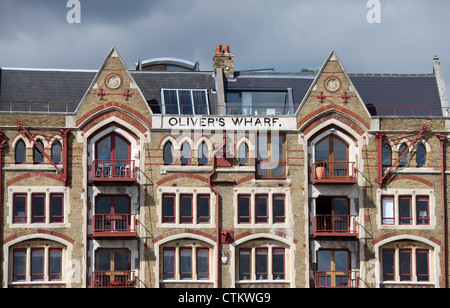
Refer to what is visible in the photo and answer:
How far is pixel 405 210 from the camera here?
269 ft

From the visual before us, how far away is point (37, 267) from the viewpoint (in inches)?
3162

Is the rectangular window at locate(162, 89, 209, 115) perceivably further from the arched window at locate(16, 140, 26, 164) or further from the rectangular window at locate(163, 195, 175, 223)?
the arched window at locate(16, 140, 26, 164)

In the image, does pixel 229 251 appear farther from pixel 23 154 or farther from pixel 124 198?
pixel 23 154

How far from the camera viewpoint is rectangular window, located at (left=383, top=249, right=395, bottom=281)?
81438mm

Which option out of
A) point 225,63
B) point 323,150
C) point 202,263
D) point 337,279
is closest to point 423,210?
point 337,279

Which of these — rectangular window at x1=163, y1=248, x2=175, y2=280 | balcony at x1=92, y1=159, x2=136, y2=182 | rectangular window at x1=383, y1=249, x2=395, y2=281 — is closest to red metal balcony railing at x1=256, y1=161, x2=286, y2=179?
rectangular window at x1=163, y1=248, x2=175, y2=280

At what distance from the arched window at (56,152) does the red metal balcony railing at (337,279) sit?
16348mm

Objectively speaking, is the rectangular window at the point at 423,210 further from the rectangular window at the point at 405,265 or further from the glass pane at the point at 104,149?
the glass pane at the point at 104,149

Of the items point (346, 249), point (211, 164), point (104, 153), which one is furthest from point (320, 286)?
point (104, 153)

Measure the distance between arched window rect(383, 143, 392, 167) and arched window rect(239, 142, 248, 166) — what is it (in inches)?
321

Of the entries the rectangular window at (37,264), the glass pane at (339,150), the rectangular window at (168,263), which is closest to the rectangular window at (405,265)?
the glass pane at (339,150)

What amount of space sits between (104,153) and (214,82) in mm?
9152

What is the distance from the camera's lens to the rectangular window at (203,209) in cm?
8125

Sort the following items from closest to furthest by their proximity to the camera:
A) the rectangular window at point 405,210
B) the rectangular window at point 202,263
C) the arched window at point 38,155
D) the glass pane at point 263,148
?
the rectangular window at point 202,263 < the arched window at point 38,155 < the rectangular window at point 405,210 < the glass pane at point 263,148
